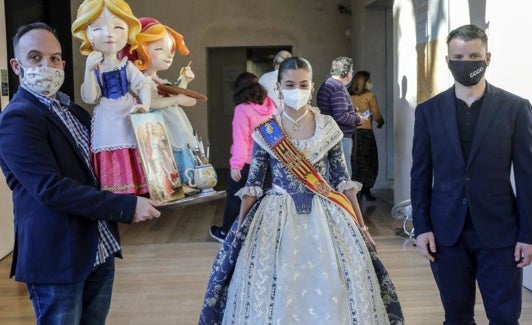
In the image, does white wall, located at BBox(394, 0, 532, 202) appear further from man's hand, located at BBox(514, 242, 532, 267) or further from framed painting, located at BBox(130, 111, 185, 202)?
framed painting, located at BBox(130, 111, 185, 202)

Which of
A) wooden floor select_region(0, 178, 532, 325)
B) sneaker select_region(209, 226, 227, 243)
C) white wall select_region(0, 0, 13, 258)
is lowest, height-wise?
wooden floor select_region(0, 178, 532, 325)

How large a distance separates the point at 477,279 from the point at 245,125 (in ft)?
8.93

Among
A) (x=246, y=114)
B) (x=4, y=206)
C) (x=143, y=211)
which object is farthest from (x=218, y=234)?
(x=143, y=211)

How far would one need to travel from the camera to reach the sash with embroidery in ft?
8.81

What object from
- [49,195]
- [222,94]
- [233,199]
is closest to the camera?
[49,195]

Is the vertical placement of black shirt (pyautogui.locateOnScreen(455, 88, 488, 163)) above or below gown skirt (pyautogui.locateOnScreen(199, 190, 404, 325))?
above

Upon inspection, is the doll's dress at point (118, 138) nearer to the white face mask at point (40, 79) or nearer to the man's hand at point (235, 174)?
the white face mask at point (40, 79)

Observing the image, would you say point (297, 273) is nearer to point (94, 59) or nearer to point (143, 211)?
point (143, 211)

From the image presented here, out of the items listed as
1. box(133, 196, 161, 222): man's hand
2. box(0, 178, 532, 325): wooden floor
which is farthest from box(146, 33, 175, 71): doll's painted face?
box(0, 178, 532, 325): wooden floor

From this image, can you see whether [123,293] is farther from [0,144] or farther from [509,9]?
[509,9]

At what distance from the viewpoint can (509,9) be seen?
419 centimetres

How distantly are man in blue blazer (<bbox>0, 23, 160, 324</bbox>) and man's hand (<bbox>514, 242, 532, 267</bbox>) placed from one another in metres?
1.36

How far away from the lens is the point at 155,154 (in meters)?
1.97

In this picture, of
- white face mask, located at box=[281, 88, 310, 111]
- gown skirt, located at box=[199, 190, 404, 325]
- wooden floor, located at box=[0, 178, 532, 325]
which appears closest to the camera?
gown skirt, located at box=[199, 190, 404, 325]
